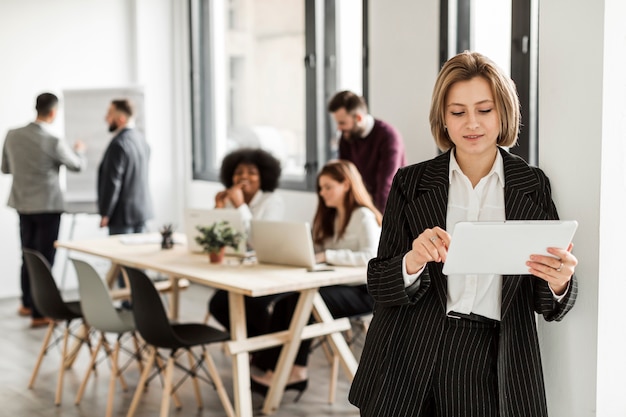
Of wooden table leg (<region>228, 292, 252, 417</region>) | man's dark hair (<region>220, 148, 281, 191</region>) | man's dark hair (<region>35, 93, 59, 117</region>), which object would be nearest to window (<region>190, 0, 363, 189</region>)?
man's dark hair (<region>220, 148, 281, 191</region>)

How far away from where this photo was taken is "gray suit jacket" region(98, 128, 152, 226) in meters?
6.56

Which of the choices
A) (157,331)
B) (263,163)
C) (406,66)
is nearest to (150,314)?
(157,331)

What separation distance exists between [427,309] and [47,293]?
3.09 meters

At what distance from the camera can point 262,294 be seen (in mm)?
3719

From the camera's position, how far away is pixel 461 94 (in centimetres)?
203

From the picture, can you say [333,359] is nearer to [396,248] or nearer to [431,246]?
[396,248]

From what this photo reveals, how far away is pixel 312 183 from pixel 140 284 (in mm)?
2990

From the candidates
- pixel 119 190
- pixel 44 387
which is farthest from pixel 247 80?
pixel 44 387

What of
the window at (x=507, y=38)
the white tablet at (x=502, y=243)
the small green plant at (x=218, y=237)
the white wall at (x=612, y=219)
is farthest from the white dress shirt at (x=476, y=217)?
A: the small green plant at (x=218, y=237)

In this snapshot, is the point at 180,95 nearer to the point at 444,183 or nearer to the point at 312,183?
the point at 312,183

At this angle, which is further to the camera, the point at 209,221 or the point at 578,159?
the point at 209,221

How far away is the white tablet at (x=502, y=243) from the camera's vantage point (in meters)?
1.86

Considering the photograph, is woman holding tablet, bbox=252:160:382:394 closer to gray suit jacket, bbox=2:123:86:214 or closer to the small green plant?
the small green plant

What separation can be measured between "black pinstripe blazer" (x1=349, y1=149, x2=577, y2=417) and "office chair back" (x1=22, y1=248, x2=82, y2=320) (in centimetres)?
285
